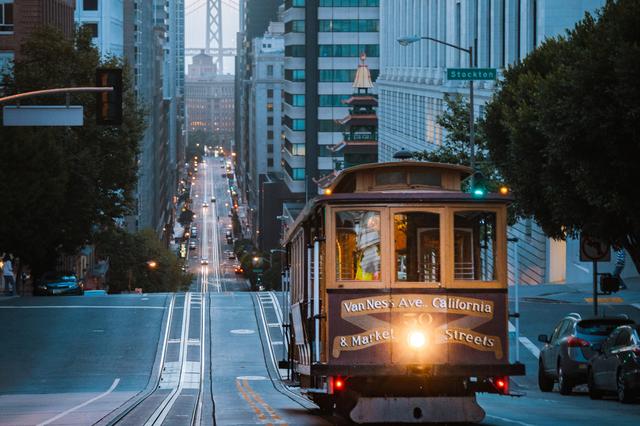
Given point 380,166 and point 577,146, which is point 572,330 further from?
point 380,166

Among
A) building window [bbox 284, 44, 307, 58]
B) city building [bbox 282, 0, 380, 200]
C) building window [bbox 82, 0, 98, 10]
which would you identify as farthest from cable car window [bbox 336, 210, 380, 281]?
building window [bbox 284, 44, 307, 58]

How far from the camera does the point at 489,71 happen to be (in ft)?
109

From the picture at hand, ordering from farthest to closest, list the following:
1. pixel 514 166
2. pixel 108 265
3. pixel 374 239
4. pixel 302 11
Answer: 1. pixel 302 11
2. pixel 108 265
3. pixel 514 166
4. pixel 374 239

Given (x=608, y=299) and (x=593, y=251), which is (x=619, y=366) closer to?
(x=593, y=251)

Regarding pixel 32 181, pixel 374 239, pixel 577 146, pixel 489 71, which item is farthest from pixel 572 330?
pixel 32 181

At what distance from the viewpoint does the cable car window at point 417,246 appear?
17.1 metres

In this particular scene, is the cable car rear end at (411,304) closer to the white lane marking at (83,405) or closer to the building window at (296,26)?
the white lane marking at (83,405)

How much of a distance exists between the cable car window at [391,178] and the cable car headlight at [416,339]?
2.20 meters

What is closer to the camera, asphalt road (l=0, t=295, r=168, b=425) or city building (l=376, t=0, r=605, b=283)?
asphalt road (l=0, t=295, r=168, b=425)

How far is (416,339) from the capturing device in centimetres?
1694

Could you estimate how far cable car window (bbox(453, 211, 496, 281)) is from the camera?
1717 cm

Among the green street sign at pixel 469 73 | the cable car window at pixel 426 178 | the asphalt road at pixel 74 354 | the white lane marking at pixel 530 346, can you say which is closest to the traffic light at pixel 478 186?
the cable car window at pixel 426 178

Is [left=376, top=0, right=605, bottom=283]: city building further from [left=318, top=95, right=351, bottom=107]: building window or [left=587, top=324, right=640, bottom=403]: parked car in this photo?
[left=318, top=95, right=351, bottom=107]: building window

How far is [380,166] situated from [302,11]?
135m
